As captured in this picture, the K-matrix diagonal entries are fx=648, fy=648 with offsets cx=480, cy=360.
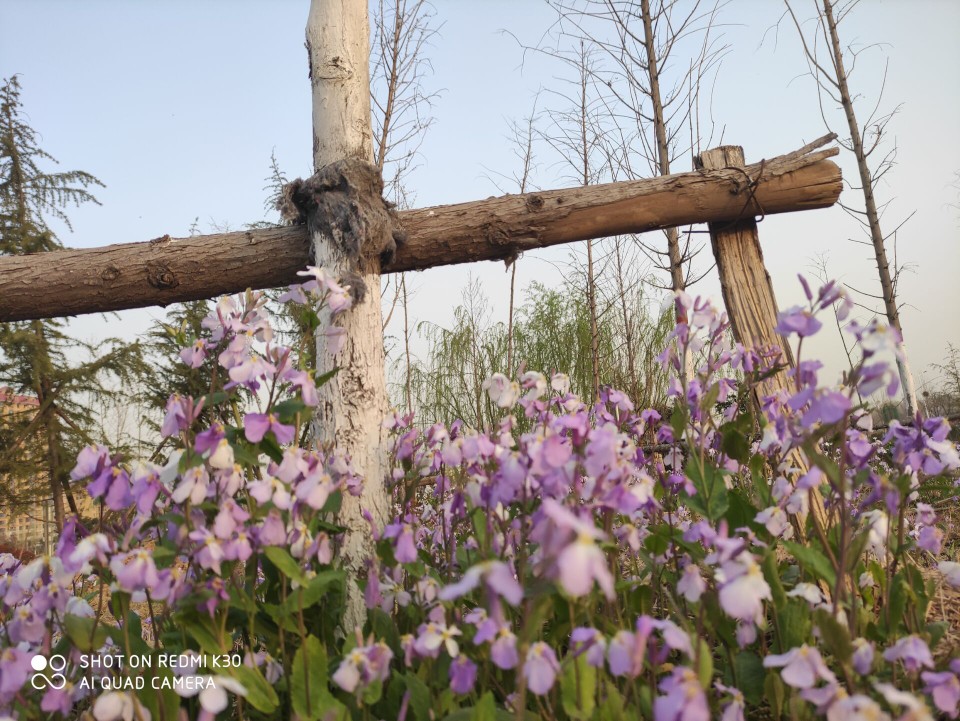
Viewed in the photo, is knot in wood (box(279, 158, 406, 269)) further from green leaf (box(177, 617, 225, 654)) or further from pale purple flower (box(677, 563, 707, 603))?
pale purple flower (box(677, 563, 707, 603))

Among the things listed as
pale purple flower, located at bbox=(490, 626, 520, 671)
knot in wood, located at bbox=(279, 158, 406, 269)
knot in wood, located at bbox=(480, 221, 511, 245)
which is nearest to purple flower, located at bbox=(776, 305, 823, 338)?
pale purple flower, located at bbox=(490, 626, 520, 671)

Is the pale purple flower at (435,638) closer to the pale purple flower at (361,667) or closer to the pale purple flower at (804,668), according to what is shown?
the pale purple flower at (361,667)

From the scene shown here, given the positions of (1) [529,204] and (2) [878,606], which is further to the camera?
(1) [529,204]

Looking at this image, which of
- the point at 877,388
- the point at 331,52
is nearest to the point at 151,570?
the point at 877,388

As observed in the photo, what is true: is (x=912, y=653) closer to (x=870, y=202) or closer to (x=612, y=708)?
(x=612, y=708)

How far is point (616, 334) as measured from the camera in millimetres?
8523

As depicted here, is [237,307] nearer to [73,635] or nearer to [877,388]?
[73,635]

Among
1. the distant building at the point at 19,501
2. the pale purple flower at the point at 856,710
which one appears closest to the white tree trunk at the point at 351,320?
the pale purple flower at the point at 856,710

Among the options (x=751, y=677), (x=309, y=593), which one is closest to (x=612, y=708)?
(x=751, y=677)

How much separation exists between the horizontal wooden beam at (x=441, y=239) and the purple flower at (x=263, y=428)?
177 centimetres

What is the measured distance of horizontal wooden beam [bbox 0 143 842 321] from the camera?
3.16 meters

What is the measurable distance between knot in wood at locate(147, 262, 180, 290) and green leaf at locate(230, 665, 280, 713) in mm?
2382

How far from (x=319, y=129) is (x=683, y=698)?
279 cm

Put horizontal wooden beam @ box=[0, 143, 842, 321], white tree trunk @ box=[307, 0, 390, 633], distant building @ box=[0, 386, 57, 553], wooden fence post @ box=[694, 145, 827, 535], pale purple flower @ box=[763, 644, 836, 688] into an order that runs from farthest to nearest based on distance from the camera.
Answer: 1. distant building @ box=[0, 386, 57, 553]
2. wooden fence post @ box=[694, 145, 827, 535]
3. horizontal wooden beam @ box=[0, 143, 842, 321]
4. white tree trunk @ box=[307, 0, 390, 633]
5. pale purple flower @ box=[763, 644, 836, 688]
